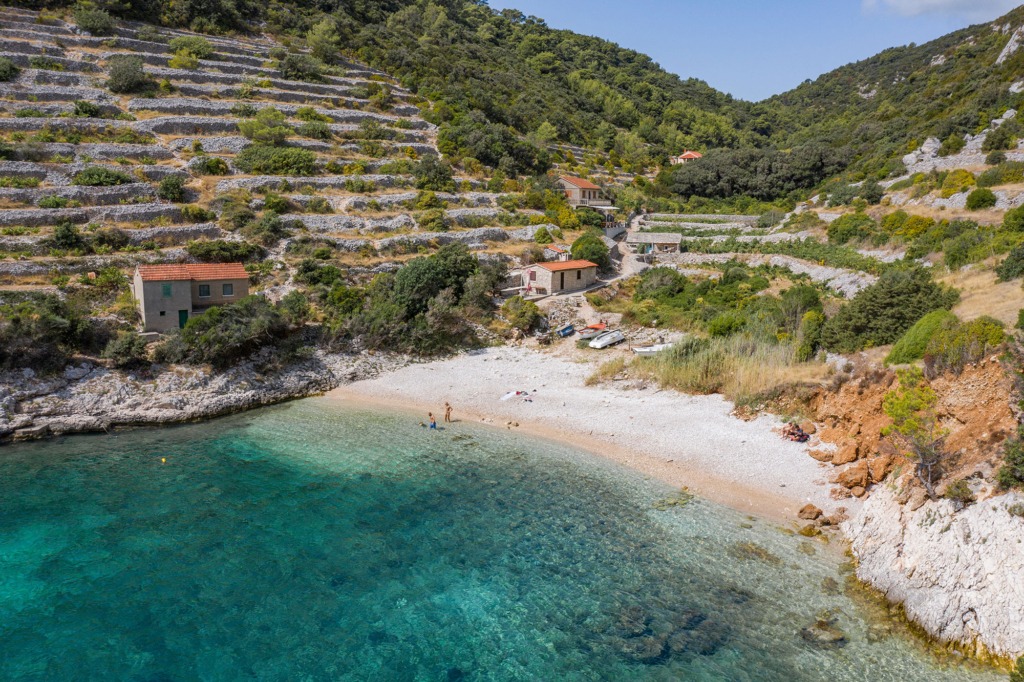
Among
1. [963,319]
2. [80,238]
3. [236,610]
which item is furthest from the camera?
[80,238]

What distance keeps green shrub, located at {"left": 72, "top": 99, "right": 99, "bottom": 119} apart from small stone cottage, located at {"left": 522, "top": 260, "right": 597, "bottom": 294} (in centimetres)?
4205

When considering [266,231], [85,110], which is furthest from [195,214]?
[85,110]

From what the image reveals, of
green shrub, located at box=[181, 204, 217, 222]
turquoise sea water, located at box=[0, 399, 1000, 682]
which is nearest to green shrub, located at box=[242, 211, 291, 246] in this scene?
green shrub, located at box=[181, 204, 217, 222]

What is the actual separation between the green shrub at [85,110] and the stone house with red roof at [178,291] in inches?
1066

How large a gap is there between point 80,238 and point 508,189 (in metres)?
40.2

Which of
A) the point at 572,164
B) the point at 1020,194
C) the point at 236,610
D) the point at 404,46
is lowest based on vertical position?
the point at 236,610

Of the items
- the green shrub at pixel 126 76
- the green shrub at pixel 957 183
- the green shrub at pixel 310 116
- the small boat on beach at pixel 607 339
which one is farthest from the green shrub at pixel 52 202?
the green shrub at pixel 957 183

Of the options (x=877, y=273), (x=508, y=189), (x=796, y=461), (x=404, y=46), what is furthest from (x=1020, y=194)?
(x=404, y=46)

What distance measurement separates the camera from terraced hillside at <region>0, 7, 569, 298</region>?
1500 inches

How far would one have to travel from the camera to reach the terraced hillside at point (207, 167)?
38094mm

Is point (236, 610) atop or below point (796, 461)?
below

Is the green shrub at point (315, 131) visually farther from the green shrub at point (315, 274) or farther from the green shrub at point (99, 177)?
the green shrub at point (315, 274)

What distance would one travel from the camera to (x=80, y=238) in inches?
1407

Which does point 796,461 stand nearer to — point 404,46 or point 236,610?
point 236,610
